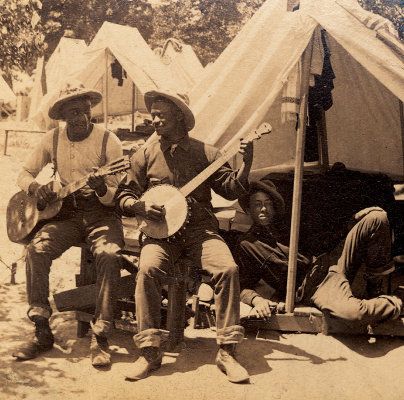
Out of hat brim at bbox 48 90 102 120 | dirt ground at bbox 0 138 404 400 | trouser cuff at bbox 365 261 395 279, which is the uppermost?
hat brim at bbox 48 90 102 120

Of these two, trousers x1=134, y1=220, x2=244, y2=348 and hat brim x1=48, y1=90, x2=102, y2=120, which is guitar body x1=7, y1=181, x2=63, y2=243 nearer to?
hat brim x1=48, y1=90, x2=102, y2=120

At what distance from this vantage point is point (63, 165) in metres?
4.61

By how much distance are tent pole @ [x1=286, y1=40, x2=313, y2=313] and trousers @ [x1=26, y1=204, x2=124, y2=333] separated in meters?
1.29

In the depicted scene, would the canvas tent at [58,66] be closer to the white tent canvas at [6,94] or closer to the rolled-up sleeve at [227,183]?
the white tent canvas at [6,94]

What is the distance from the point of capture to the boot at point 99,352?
3908mm

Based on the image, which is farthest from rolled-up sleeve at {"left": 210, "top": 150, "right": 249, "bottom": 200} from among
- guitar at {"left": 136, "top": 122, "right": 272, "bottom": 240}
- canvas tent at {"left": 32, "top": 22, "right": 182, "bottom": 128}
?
canvas tent at {"left": 32, "top": 22, "right": 182, "bottom": 128}

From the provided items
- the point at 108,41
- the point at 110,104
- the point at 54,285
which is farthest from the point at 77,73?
the point at 54,285

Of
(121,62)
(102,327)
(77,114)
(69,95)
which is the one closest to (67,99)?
(69,95)

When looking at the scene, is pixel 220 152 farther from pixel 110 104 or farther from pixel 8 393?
pixel 110 104

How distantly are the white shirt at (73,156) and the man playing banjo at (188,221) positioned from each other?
0.31 meters

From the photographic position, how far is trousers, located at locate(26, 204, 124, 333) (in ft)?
13.4

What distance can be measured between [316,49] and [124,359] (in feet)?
8.95

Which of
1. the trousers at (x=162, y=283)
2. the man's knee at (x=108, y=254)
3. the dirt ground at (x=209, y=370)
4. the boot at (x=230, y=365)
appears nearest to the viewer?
the dirt ground at (x=209, y=370)

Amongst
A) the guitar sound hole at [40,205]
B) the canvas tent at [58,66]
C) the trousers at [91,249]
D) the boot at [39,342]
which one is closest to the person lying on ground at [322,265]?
the trousers at [91,249]
